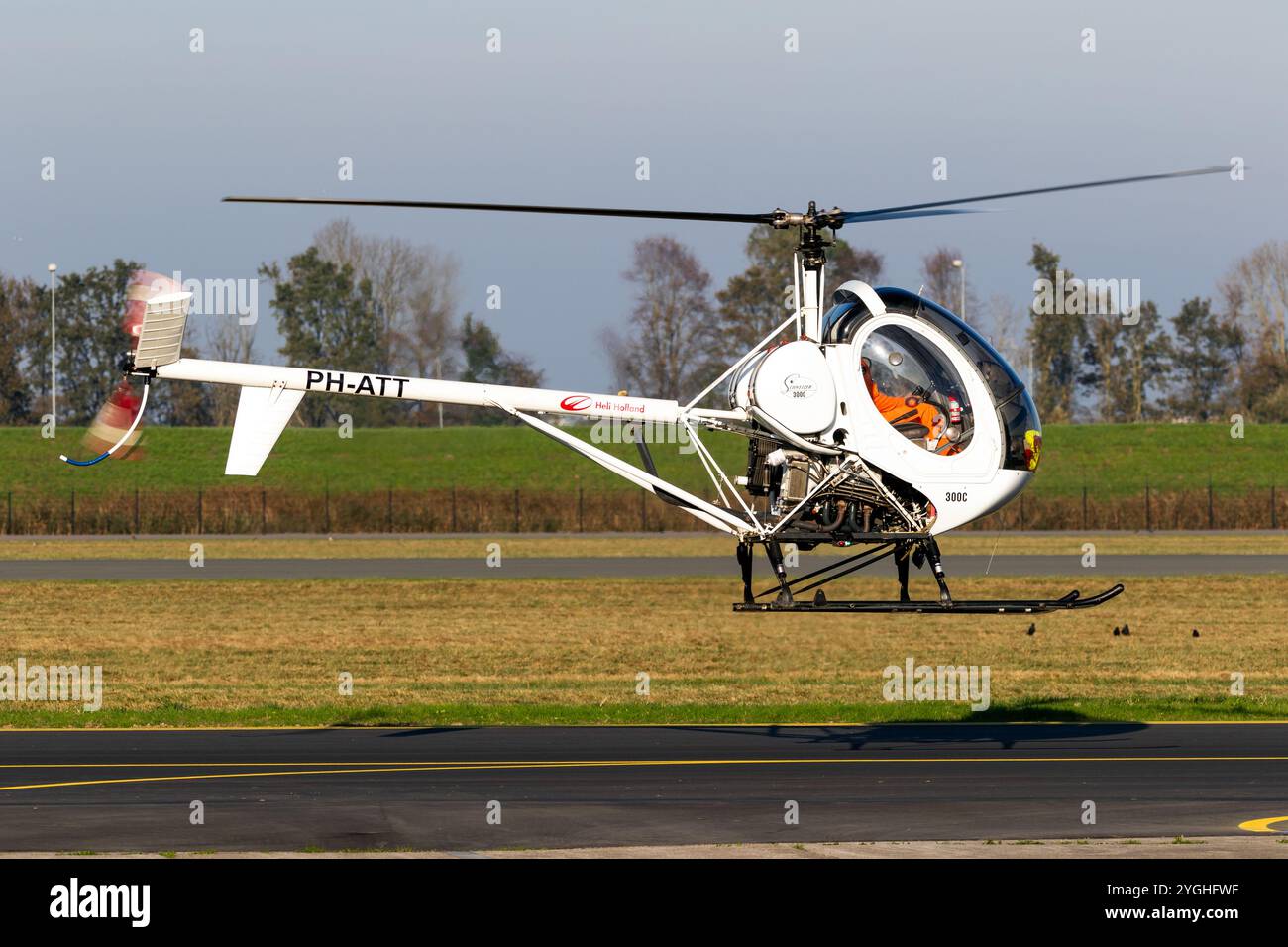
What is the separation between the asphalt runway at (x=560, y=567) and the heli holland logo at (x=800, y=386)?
28.6 m

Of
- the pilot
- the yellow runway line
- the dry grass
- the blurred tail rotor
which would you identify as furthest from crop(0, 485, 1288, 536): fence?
the pilot

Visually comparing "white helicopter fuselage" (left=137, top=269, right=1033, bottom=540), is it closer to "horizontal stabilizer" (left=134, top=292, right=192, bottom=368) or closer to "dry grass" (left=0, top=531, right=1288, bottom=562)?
"horizontal stabilizer" (left=134, top=292, right=192, bottom=368)

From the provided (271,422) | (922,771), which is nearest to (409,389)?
(271,422)

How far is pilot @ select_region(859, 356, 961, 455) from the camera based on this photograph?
17234mm

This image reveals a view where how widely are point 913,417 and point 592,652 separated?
15.9m

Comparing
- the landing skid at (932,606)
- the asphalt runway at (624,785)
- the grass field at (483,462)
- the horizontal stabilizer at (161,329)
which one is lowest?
the asphalt runway at (624,785)

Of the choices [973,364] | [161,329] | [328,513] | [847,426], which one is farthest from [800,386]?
[328,513]

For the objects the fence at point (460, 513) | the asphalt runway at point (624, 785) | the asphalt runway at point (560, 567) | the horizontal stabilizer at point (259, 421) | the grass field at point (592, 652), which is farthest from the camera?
the fence at point (460, 513)

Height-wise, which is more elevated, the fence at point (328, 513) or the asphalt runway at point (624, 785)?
the fence at point (328, 513)

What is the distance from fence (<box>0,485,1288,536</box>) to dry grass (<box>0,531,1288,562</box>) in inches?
153

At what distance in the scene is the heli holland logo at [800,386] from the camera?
17375 millimetres

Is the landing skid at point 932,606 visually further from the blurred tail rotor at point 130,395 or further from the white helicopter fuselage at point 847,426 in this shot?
the blurred tail rotor at point 130,395

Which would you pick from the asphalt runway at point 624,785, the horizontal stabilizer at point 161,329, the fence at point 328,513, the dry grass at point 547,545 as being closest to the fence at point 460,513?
the fence at point 328,513
